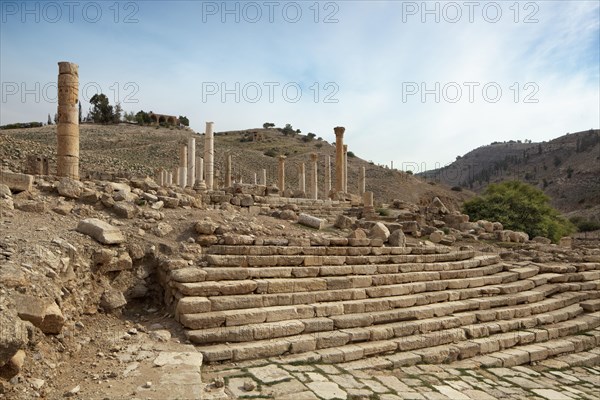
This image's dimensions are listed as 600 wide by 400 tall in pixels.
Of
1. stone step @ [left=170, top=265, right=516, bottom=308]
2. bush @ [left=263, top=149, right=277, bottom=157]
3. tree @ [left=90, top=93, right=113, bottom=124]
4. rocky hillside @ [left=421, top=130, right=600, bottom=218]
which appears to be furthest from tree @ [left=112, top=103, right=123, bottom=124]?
stone step @ [left=170, top=265, right=516, bottom=308]

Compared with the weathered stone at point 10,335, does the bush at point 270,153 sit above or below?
above

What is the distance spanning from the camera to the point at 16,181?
352 inches

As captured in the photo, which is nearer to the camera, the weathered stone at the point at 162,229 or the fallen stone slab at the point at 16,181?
the weathered stone at the point at 162,229

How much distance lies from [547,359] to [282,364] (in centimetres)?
506

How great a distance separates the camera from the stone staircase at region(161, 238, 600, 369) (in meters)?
6.35

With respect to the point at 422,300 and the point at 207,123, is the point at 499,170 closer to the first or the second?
the point at 207,123

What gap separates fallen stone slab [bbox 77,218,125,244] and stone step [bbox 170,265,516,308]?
1207 millimetres

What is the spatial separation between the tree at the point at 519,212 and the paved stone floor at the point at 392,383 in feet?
53.2

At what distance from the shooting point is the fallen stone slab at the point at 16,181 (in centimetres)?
876

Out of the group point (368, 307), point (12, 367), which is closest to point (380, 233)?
point (368, 307)

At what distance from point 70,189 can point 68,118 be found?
14.7 ft

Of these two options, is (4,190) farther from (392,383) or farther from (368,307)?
(392,383)

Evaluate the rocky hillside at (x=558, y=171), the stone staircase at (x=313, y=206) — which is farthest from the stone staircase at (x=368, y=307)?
the rocky hillside at (x=558, y=171)

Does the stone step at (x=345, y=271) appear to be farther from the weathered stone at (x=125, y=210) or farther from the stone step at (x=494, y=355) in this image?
the weathered stone at (x=125, y=210)
